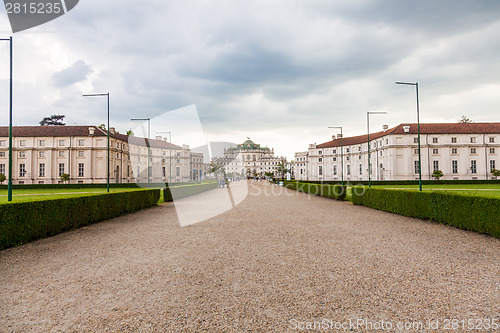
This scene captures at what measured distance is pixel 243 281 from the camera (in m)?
5.46

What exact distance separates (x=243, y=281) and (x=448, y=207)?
1029 cm

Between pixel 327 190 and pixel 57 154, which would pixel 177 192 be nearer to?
pixel 327 190

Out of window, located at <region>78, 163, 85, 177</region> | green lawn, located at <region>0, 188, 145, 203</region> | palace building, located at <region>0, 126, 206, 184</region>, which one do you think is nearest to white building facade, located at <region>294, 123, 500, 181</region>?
green lawn, located at <region>0, 188, 145, 203</region>

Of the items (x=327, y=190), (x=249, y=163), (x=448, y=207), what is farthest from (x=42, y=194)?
(x=249, y=163)

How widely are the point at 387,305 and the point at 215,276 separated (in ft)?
10.3

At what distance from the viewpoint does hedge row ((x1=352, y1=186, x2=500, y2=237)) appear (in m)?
9.61

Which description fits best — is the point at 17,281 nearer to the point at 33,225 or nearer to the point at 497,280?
the point at 33,225

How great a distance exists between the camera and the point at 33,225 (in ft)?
30.8

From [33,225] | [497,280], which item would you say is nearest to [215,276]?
[497,280]

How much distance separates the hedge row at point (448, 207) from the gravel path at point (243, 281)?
28.2 inches

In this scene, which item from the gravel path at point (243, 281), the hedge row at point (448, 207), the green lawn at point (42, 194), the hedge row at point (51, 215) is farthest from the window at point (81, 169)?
the hedge row at point (448, 207)

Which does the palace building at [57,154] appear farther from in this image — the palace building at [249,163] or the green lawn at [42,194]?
the palace building at [249,163]

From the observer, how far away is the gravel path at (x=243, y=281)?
4.05 m

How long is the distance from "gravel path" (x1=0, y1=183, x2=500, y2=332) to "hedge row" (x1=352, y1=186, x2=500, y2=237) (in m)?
0.72
